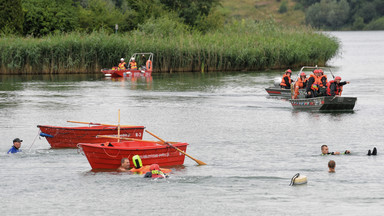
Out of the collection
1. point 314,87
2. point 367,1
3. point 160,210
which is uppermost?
point 367,1

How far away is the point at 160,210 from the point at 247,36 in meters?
49.2

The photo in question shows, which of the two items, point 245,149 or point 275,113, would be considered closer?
point 245,149

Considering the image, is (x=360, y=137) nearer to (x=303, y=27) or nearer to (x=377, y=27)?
(x=303, y=27)

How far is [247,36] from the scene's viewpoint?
217 ft

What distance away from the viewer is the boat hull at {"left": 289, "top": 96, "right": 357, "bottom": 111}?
35781 millimetres

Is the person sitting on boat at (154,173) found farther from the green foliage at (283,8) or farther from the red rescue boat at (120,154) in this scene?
the green foliage at (283,8)

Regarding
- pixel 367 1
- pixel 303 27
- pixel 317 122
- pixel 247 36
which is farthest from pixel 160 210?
pixel 367 1

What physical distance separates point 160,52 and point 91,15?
1716 centimetres

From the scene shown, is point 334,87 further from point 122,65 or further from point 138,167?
point 122,65

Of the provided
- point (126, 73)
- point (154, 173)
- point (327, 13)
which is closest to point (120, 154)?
point (154, 173)

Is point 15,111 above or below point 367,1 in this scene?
below

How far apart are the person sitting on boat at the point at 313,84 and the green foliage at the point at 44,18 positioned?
1431 inches

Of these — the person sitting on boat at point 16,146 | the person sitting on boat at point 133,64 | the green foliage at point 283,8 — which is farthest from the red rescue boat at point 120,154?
the green foliage at point 283,8

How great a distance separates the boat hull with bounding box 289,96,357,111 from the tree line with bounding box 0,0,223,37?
104 feet
